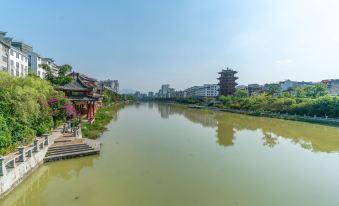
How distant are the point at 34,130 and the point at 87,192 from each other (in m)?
6.67

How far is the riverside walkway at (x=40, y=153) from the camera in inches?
325

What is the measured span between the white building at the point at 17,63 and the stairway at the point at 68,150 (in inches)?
883

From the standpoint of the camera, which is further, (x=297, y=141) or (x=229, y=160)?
(x=297, y=141)

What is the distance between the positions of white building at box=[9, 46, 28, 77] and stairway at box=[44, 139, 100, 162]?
22436 millimetres

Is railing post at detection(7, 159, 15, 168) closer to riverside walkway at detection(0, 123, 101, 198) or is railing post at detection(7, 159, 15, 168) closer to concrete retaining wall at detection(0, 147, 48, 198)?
riverside walkway at detection(0, 123, 101, 198)

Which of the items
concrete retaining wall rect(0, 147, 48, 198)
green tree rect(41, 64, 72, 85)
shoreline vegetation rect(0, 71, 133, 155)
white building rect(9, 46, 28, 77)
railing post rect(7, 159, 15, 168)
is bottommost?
concrete retaining wall rect(0, 147, 48, 198)

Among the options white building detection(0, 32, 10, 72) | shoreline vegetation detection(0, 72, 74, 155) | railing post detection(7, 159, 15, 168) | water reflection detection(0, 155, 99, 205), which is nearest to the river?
water reflection detection(0, 155, 99, 205)

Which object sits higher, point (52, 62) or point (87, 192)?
point (52, 62)

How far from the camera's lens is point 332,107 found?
35812 millimetres

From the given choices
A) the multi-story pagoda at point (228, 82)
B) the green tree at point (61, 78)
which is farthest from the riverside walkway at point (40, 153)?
the multi-story pagoda at point (228, 82)

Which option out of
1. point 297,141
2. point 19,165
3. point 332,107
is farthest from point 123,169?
point 332,107

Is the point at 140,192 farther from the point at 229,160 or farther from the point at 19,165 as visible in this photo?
the point at 229,160

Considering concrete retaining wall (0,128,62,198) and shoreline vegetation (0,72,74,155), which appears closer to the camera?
concrete retaining wall (0,128,62,198)

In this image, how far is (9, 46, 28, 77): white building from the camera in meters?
31.3
